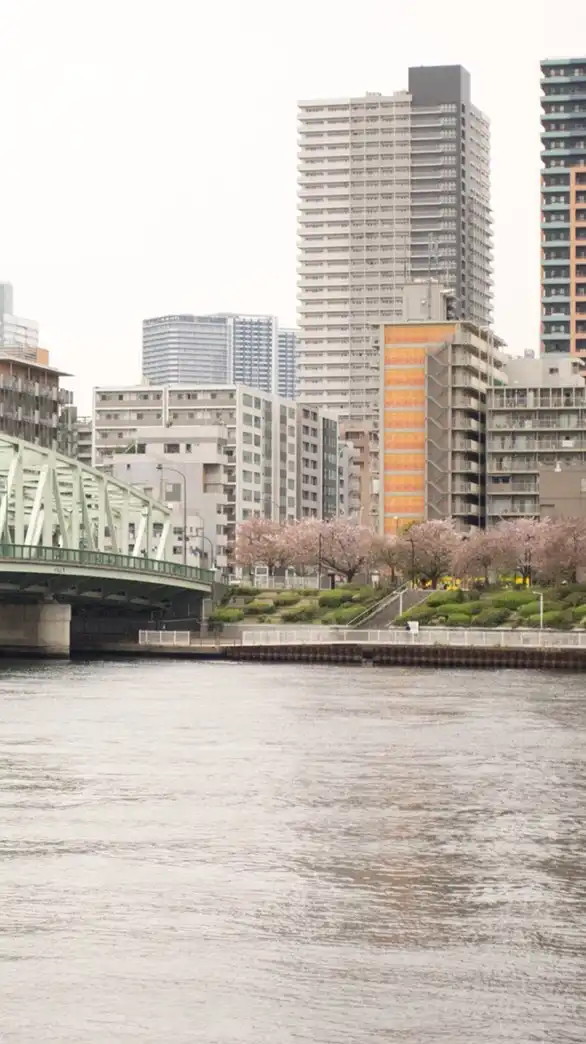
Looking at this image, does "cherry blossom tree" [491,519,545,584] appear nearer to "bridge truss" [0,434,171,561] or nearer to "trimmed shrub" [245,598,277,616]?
"trimmed shrub" [245,598,277,616]

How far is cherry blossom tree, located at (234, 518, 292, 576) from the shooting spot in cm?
16962

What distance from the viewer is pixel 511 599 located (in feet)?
419

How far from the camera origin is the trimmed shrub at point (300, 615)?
426 feet

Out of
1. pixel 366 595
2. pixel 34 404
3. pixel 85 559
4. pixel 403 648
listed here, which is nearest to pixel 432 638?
pixel 403 648

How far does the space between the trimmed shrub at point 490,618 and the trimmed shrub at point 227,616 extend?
16.8 metres

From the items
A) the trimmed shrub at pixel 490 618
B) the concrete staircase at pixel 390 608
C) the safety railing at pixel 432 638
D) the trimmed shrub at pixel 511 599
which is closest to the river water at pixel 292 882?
the safety railing at pixel 432 638

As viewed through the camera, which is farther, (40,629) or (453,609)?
(453,609)

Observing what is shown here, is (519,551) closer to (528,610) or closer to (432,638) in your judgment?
(528,610)

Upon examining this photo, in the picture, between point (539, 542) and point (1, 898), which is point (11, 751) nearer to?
point (1, 898)

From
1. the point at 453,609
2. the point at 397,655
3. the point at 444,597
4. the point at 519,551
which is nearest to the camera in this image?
the point at 397,655

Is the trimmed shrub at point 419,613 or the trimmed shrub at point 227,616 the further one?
the trimmed shrub at point 227,616

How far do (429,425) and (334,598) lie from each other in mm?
51143

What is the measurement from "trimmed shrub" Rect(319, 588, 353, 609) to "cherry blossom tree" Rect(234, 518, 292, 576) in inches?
1255

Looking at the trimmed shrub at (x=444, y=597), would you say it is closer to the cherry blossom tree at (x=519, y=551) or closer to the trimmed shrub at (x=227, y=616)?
the cherry blossom tree at (x=519, y=551)
